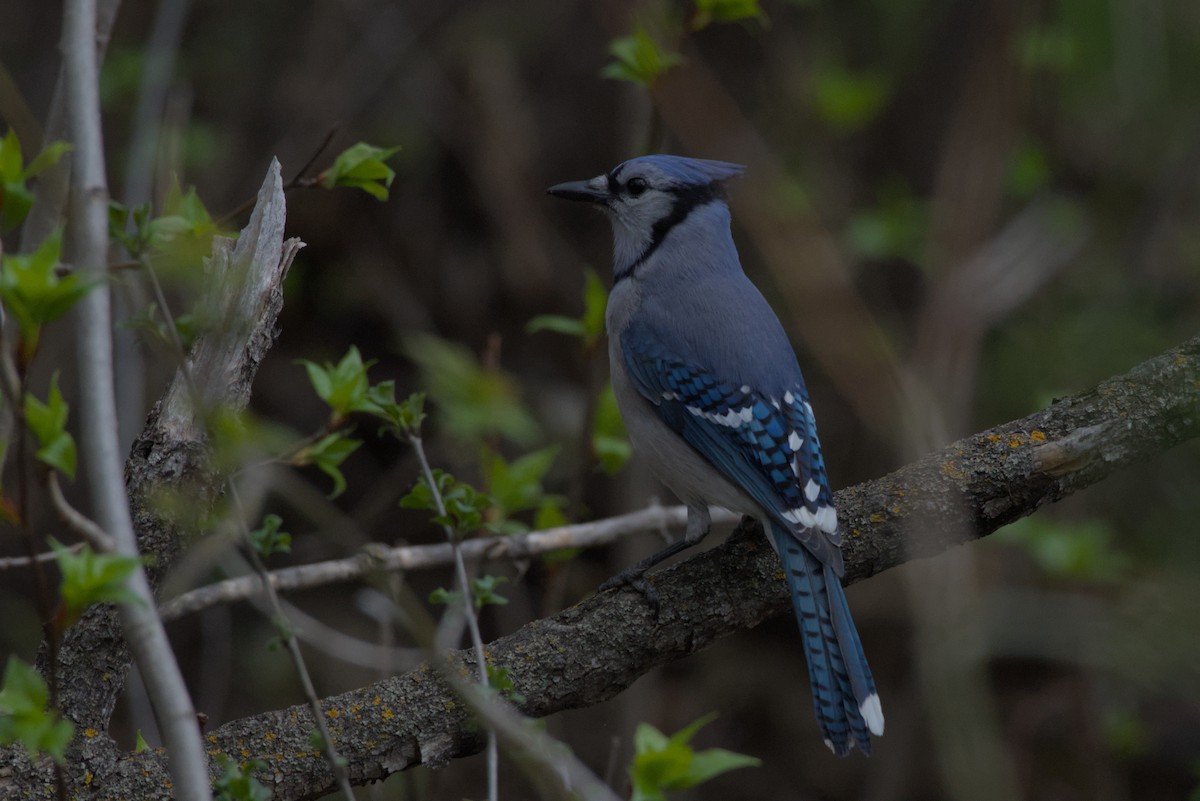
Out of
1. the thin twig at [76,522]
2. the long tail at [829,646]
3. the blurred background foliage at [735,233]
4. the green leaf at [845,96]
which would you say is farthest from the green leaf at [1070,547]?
the thin twig at [76,522]

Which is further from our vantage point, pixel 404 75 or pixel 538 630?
pixel 404 75

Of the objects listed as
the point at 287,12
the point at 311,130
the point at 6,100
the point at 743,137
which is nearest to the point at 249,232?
the point at 6,100

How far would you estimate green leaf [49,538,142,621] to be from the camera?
4.35ft

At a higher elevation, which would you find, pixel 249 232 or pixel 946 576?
pixel 249 232

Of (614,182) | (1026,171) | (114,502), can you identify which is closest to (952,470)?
(614,182)

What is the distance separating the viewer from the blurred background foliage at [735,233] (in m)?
4.48

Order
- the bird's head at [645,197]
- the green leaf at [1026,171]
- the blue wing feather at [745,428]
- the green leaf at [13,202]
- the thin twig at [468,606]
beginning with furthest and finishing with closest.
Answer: the green leaf at [1026,171], the bird's head at [645,197], the blue wing feather at [745,428], the thin twig at [468,606], the green leaf at [13,202]

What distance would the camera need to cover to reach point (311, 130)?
17.6 feet

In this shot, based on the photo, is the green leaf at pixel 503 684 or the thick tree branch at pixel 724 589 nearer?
the green leaf at pixel 503 684

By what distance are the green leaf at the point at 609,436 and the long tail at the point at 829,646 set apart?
63 centimetres

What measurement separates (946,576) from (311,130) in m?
3.95

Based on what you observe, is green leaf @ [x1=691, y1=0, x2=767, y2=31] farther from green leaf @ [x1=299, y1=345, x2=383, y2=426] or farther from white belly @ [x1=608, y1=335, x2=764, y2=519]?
green leaf @ [x1=299, y1=345, x2=383, y2=426]

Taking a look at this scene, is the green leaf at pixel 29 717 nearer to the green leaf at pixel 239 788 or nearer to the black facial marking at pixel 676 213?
the green leaf at pixel 239 788

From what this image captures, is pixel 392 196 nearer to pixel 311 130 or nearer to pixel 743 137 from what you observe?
pixel 311 130
